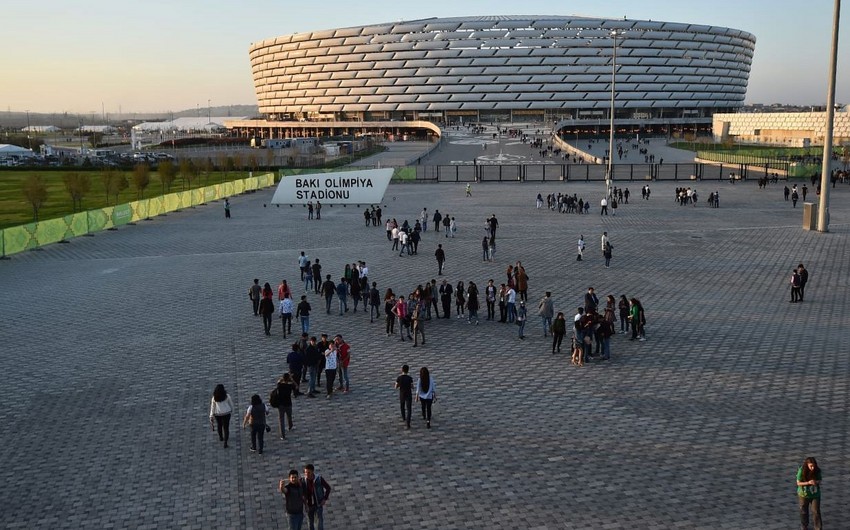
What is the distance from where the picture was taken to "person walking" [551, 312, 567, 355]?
15.8 meters

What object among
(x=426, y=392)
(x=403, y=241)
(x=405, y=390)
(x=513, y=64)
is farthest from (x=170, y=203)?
(x=513, y=64)

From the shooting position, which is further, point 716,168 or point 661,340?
point 716,168

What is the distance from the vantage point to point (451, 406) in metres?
13.2

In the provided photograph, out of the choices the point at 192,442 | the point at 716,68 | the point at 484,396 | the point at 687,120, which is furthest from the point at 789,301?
the point at 716,68

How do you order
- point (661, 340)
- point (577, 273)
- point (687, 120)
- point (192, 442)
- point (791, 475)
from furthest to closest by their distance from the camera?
point (687, 120) < point (577, 273) < point (661, 340) < point (192, 442) < point (791, 475)


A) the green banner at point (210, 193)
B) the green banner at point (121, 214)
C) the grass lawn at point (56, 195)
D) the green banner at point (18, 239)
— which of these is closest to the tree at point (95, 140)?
the grass lawn at point (56, 195)

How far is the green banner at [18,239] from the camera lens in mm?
28953

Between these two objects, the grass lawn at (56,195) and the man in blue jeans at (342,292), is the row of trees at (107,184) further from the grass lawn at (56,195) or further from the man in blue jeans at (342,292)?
the man in blue jeans at (342,292)

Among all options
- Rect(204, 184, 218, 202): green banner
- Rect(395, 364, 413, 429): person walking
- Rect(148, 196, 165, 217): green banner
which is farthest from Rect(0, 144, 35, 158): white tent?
Rect(395, 364, 413, 429): person walking

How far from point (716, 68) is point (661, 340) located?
159871mm

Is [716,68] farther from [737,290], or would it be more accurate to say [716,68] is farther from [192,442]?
[192,442]

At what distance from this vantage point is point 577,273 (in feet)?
80.9

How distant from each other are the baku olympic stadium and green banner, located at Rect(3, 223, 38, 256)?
113595mm

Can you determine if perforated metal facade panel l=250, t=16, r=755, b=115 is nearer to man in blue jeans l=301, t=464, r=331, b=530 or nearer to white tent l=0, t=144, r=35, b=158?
white tent l=0, t=144, r=35, b=158
